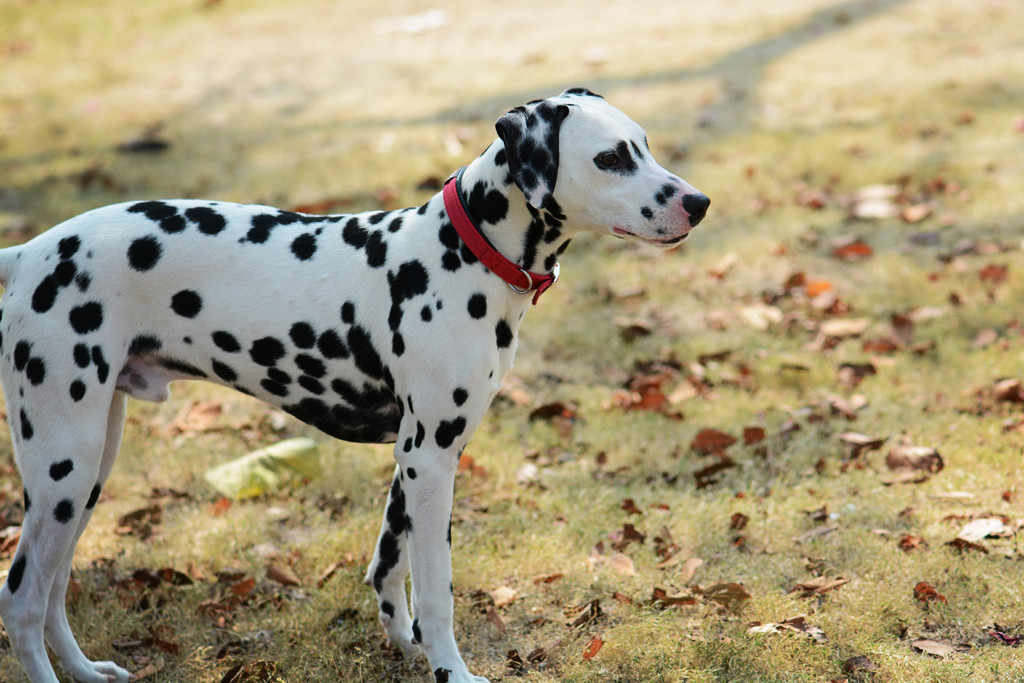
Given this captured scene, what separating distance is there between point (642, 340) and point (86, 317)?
3843 mm

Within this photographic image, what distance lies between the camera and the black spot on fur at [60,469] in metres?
3.11

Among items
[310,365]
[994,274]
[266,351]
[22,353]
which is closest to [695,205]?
[310,365]

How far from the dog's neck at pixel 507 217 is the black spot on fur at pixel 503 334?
0.69 ft

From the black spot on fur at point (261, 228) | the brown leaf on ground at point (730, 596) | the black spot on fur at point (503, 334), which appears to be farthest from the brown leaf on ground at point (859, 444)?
A: the black spot on fur at point (261, 228)

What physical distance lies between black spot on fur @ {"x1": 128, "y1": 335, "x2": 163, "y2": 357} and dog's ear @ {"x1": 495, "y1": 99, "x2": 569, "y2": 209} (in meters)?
1.34

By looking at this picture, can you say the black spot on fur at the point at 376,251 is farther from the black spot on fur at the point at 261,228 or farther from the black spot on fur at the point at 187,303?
the black spot on fur at the point at 187,303

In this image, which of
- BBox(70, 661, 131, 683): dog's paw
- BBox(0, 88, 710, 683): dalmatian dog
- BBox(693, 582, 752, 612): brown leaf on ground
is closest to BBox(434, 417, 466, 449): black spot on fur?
BBox(0, 88, 710, 683): dalmatian dog

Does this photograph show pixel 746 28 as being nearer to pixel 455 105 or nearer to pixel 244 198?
pixel 455 105

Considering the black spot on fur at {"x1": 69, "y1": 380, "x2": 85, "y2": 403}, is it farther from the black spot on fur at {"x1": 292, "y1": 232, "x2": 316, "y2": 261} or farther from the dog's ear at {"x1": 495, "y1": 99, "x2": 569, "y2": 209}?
the dog's ear at {"x1": 495, "y1": 99, "x2": 569, "y2": 209}

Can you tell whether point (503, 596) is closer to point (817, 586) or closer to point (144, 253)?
point (817, 586)

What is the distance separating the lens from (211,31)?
1229cm

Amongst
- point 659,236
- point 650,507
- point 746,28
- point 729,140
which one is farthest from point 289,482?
point 746,28

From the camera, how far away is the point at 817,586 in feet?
12.6

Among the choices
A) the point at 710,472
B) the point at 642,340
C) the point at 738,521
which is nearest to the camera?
the point at 738,521
